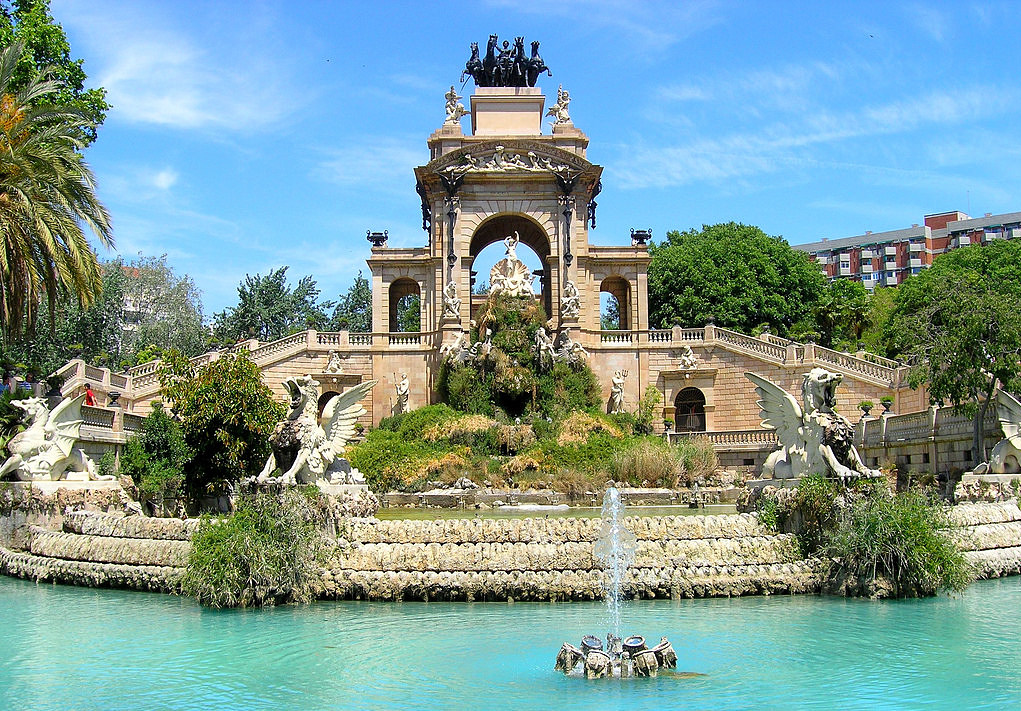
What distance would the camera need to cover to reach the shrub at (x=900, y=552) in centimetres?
1389

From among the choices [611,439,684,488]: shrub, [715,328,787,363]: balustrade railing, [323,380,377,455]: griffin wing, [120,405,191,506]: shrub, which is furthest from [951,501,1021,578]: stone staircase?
[715,328,787,363]: balustrade railing

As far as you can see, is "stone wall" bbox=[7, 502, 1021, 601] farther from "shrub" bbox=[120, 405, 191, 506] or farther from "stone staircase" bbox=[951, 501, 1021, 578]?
"shrub" bbox=[120, 405, 191, 506]

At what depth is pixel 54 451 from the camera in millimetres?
18531

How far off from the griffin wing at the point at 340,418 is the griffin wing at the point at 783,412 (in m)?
6.92

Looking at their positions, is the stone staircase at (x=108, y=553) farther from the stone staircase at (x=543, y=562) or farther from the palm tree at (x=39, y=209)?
the palm tree at (x=39, y=209)

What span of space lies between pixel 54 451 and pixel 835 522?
13.9 m

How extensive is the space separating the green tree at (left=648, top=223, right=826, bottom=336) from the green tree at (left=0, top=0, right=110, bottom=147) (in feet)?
104

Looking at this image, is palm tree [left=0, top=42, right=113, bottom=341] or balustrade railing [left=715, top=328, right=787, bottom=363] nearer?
palm tree [left=0, top=42, right=113, bottom=341]

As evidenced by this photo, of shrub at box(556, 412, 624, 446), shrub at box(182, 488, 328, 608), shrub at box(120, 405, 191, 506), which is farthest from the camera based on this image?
shrub at box(556, 412, 624, 446)

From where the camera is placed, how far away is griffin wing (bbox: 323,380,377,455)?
17250 mm

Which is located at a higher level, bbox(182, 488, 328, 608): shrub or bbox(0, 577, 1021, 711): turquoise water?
bbox(182, 488, 328, 608): shrub

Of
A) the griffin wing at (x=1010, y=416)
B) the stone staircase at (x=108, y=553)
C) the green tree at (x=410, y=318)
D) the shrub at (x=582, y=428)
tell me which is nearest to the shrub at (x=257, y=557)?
the stone staircase at (x=108, y=553)

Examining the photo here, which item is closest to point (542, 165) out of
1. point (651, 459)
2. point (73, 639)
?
point (651, 459)

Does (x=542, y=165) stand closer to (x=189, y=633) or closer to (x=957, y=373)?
(x=957, y=373)
